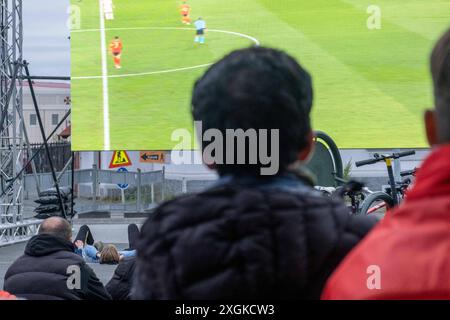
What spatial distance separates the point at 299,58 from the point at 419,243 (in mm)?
11728

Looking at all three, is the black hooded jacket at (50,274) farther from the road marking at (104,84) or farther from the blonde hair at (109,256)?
the road marking at (104,84)

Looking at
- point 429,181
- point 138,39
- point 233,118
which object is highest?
point 138,39

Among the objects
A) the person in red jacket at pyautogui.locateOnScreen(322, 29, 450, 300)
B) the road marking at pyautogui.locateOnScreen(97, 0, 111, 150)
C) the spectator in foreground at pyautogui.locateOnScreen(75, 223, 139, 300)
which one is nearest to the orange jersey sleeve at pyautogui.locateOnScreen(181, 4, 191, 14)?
the road marking at pyautogui.locateOnScreen(97, 0, 111, 150)

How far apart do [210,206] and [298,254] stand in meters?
0.18

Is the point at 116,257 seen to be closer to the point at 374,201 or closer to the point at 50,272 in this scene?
the point at 374,201

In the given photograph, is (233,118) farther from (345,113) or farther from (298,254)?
(345,113)

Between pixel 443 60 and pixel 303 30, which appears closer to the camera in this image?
pixel 443 60

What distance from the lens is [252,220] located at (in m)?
1.51

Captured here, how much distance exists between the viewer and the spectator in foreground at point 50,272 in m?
3.88

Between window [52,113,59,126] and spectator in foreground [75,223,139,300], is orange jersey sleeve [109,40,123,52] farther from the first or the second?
window [52,113,59,126]

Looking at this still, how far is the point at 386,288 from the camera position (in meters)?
1.21

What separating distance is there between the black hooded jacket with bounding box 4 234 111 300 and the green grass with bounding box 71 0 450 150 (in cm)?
894

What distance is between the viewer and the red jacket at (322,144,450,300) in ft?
3.84
